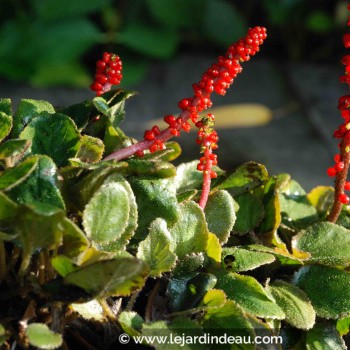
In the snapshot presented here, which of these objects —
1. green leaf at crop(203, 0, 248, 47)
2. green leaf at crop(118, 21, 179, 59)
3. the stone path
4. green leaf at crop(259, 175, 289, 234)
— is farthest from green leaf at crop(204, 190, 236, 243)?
green leaf at crop(203, 0, 248, 47)

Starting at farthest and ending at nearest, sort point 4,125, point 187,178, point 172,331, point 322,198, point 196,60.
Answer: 1. point 196,60
2. point 322,198
3. point 187,178
4. point 4,125
5. point 172,331

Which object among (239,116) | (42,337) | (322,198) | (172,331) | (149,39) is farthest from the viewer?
(149,39)

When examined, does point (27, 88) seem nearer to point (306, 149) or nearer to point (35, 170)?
point (306, 149)

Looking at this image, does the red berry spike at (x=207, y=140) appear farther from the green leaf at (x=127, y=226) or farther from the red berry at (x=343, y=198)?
the red berry at (x=343, y=198)

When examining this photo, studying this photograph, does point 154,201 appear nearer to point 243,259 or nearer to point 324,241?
point 243,259

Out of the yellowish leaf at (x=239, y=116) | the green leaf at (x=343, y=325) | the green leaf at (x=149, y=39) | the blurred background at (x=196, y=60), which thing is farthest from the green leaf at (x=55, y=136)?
the green leaf at (x=149, y=39)

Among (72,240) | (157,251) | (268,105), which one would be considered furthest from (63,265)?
(268,105)

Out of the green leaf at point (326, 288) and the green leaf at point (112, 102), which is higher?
the green leaf at point (112, 102)

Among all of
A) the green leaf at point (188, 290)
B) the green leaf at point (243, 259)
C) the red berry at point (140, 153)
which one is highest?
the red berry at point (140, 153)
